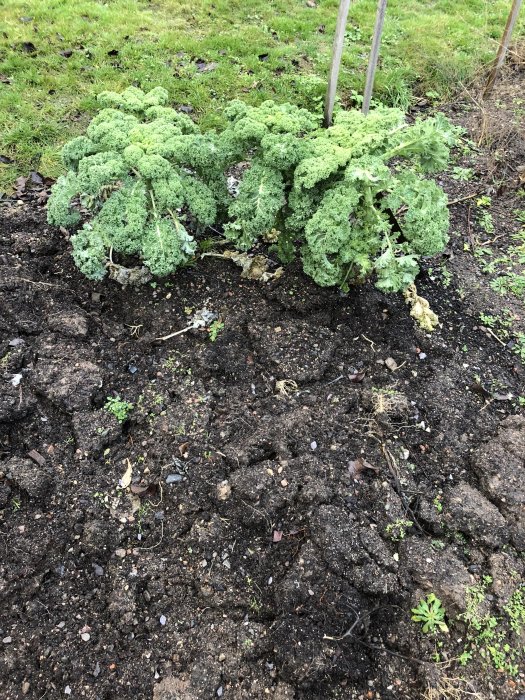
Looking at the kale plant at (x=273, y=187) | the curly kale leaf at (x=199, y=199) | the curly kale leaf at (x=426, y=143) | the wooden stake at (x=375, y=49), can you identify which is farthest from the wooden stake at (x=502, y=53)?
the curly kale leaf at (x=199, y=199)

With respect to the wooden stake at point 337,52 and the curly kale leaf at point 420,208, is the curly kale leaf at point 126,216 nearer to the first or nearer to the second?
the curly kale leaf at point 420,208

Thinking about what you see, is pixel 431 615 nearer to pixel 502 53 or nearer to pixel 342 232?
pixel 342 232

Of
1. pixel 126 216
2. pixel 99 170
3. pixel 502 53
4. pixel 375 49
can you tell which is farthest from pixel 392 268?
pixel 502 53

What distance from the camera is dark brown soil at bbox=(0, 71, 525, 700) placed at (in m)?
2.47

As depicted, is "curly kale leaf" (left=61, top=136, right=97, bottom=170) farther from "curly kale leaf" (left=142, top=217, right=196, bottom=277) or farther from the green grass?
the green grass

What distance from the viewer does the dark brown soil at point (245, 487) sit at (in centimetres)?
247

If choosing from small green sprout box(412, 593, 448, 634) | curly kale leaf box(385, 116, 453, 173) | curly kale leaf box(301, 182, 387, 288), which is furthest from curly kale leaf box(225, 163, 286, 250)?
small green sprout box(412, 593, 448, 634)

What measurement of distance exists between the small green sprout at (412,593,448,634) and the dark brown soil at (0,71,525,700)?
0.15 feet

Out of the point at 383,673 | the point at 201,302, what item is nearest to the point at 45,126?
the point at 201,302

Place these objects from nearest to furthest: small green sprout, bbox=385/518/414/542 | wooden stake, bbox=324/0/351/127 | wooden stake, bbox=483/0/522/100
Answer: small green sprout, bbox=385/518/414/542 < wooden stake, bbox=324/0/351/127 < wooden stake, bbox=483/0/522/100

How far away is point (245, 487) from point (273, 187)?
180 centimetres

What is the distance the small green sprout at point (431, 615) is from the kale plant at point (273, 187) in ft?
5.65

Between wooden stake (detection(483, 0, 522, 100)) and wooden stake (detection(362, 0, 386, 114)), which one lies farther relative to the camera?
wooden stake (detection(483, 0, 522, 100))

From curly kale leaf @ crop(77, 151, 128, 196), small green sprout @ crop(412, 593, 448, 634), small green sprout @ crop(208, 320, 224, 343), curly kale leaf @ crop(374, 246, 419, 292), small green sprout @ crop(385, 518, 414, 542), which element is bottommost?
small green sprout @ crop(412, 593, 448, 634)
